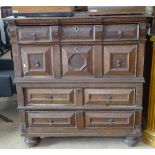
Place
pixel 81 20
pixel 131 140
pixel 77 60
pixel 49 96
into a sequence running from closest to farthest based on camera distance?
pixel 81 20
pixel 77 60
pixel 49 96
pixel 131 140

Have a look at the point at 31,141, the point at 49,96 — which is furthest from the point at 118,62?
the point at 31,141

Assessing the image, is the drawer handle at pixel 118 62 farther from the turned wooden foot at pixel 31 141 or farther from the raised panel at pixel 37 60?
the turned wooden foot at pixel 31 141

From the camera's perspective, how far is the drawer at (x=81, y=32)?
5.52 feet

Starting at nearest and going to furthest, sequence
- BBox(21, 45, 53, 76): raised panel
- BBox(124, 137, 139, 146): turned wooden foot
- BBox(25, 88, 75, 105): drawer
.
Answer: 1. BBox(21, 45, 53, 76): raised panel
2. BBox(25, 88, 75, 105): drawer
3. BBox(124, 137, 139, 146): turned wooden foot

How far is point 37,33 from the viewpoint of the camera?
1.70m

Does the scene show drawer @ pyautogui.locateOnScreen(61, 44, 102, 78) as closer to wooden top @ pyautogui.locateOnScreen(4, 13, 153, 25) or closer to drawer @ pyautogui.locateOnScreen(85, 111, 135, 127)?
wooden top @ pyautogui.locateOnScreen(4, 13, 153, 25)

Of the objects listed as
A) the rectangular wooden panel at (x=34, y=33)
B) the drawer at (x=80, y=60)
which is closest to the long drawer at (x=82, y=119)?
the drawer at (x=80, y=60)

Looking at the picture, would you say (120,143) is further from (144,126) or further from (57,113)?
(57,113)

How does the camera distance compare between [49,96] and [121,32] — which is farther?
[49,96]

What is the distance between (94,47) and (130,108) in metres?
0.52

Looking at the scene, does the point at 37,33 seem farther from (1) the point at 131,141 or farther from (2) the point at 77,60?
(1) the point at 131,141

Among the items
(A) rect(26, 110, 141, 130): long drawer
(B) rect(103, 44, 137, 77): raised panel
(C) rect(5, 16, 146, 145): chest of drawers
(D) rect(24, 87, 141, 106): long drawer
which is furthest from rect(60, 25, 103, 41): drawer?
(A) rect(26, 110, 141, 130): long drawer

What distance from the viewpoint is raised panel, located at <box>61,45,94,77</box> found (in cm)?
174

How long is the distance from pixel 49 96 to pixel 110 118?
1.57 ft
